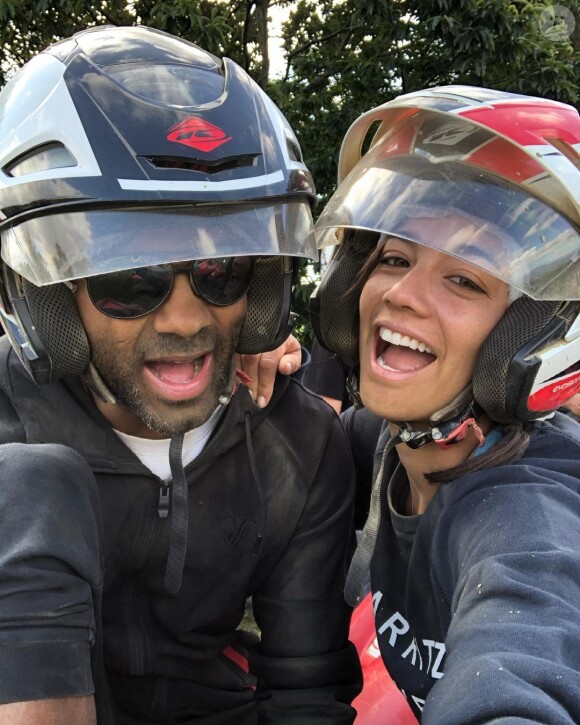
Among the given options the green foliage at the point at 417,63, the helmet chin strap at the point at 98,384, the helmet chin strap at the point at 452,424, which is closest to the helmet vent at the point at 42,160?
the helmet chin strap at the point at 98,384

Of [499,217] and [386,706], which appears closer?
[499,217]

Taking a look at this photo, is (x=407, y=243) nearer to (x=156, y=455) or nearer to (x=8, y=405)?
(x=156, y=455)

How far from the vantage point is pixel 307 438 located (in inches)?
81.4

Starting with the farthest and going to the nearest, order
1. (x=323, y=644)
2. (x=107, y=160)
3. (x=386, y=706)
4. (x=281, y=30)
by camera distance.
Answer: (x=281, y=30) < (x=386, y=706) < (x=323, y=644) < (x=107, y=160)

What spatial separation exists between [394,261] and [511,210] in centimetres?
33

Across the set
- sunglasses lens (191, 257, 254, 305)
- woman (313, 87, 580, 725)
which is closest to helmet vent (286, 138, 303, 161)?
woman (313, 87, 580, 725)

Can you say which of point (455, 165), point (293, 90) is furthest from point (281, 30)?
point (455, 165)

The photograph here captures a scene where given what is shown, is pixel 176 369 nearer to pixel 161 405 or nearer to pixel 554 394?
pixel 161 405

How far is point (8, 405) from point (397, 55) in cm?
657

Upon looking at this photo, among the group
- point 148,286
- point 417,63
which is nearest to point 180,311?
point 148,286

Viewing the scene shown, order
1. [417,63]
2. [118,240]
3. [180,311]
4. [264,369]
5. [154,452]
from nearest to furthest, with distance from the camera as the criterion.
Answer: [118,240] < [180,311] < [154,452] < [264,369] < [417,63]

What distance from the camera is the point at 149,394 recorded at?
1782mm

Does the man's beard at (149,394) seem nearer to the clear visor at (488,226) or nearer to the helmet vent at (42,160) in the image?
the helmet vent at (42,160)

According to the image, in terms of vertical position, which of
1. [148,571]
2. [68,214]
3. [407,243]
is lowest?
[148,571]
